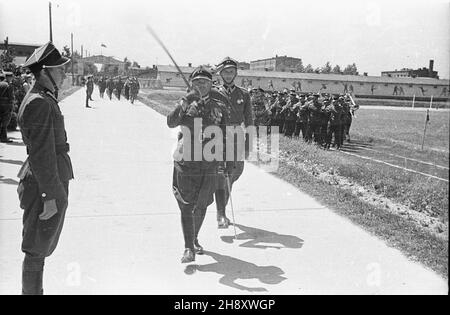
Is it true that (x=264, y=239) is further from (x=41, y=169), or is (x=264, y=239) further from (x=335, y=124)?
(x=335, y=124)

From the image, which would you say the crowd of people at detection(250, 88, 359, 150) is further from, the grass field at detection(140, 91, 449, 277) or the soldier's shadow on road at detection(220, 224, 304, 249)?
the soldier's shadow on road at detection(220, 224, 304, 249)

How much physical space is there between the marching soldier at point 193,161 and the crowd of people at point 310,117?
34.8 ft

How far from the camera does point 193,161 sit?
4.49 m

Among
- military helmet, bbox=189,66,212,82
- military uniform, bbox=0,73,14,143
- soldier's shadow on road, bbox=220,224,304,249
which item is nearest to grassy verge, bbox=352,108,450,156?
soldier's shadow on road, bbox=220,224,304,249

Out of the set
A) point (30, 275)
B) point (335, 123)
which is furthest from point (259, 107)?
point (30, 275)

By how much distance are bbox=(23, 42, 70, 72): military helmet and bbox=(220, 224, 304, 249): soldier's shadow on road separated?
267 centimetres

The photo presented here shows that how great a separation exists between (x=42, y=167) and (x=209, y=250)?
216 cm

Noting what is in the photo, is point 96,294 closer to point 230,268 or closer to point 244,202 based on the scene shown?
point 230,268

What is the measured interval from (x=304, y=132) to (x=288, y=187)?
799cm

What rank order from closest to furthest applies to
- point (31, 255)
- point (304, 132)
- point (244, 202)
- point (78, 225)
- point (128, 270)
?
point (31, 255)
point (128, 270)
point (78, 225)
point (244, 202)
point (304, 132)

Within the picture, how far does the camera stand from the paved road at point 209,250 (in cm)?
396

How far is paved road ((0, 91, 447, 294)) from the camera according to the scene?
3.96m
